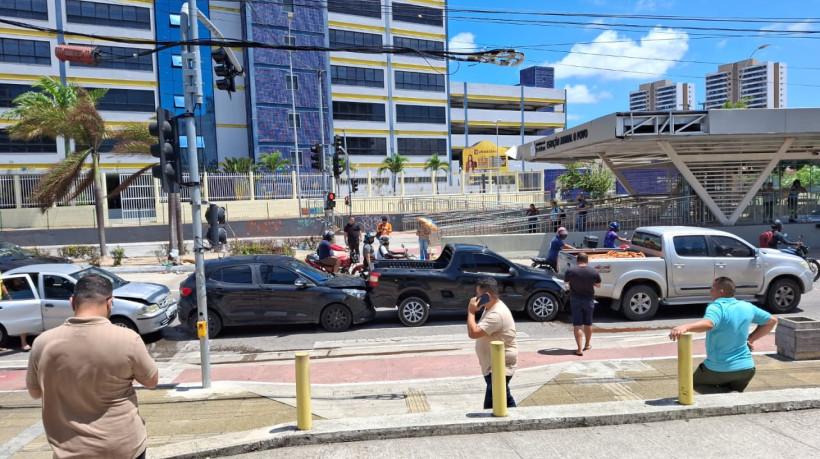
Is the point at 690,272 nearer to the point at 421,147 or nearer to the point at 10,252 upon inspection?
the point at 10,252

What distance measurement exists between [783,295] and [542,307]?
475cm

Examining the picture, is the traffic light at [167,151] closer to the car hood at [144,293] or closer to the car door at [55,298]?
the car hood at [144,293]

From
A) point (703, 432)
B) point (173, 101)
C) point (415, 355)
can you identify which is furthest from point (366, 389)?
point (173, 101)

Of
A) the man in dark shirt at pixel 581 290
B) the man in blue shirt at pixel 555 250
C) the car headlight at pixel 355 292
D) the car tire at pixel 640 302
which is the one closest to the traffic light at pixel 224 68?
the car headlight at pixel 355 292

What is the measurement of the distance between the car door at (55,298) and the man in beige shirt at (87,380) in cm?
777

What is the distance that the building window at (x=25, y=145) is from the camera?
39625 mm

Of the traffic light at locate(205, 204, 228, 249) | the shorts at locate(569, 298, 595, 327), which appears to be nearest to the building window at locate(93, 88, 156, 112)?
the traffic light at locate(205, 204, 228, 249)

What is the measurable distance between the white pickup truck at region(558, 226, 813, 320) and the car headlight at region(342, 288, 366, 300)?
4.07 metres

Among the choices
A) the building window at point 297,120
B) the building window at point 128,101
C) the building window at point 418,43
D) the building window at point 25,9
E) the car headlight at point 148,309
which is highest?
the building window at point 418,43

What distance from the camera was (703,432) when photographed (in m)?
4.96

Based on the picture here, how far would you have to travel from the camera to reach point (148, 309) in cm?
1018

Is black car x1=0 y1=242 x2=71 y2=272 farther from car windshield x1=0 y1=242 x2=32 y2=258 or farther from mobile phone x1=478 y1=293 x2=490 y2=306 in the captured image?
mobile phone x1=478 y1=293 x2=490 y2=306

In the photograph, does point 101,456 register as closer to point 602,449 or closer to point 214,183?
point 602,449

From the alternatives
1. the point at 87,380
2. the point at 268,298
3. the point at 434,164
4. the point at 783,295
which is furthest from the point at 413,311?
the point at 434,164
